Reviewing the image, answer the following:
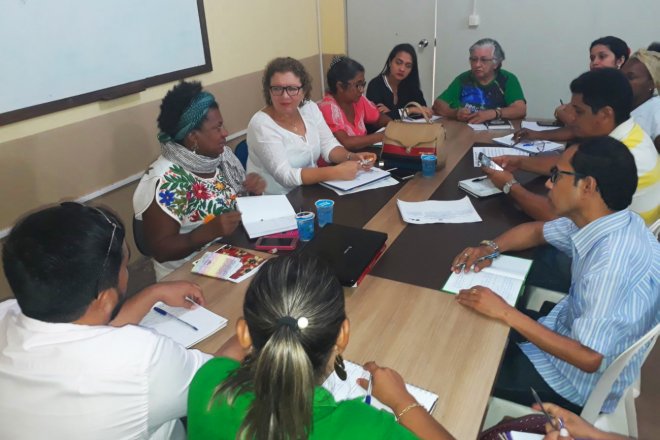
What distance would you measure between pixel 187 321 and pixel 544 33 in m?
4.20

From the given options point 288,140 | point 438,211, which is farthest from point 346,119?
point 438,211

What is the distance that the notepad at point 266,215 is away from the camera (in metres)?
1.89

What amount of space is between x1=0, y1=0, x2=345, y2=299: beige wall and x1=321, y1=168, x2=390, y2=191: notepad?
1503 mm

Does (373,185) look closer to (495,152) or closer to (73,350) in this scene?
(495,152)

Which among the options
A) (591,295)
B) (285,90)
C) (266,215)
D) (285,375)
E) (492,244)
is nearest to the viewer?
(285,375)

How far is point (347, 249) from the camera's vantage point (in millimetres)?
1635

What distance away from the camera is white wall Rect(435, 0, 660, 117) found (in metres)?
3.95

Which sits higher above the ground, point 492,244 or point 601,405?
point 492,244

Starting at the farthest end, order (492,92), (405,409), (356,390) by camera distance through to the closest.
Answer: (492,92) < (356,390) < (405,409)

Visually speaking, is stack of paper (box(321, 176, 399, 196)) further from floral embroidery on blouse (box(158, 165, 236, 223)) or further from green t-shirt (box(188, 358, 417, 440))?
green t-shirt (box(188, 358, 417, 440))

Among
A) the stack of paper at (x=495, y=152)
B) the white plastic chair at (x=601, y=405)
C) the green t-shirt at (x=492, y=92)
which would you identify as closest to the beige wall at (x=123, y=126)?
the green t-shirt at (x=492, y=92)

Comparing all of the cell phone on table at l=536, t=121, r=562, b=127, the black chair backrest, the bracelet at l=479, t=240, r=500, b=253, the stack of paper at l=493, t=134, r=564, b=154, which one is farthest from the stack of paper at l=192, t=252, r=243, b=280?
the cell phone on table at l=536, t=121, r=562, b=127

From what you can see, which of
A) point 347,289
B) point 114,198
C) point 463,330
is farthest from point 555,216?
point 114,198

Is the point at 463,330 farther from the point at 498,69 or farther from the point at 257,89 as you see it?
the point at 257,89
